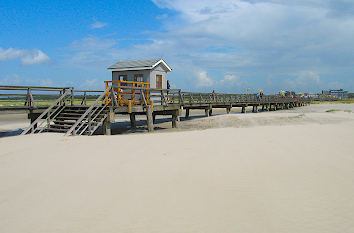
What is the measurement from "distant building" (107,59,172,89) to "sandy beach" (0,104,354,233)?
1151cm

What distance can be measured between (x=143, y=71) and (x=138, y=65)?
26.2 inches

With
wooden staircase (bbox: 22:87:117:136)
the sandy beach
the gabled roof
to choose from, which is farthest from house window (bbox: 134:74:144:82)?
the sandy beach

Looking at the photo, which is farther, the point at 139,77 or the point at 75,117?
the point at 139,77

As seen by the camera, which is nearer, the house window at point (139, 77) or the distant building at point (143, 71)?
the distant building at point (143, 71)

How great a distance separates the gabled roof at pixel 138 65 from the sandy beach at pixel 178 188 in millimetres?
11610

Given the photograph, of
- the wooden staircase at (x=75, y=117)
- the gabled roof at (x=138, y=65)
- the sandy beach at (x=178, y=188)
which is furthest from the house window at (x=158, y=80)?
the sandy beach at (x=178, y=188)

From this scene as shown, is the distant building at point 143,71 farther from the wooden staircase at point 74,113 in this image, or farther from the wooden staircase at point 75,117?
the wooden staircase at point 75,117

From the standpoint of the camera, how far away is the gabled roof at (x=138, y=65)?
17.7m

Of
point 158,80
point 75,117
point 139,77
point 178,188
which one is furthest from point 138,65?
point 178,188

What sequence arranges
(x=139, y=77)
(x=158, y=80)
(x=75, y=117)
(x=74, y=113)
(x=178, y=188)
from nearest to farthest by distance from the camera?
1. (x=178, y=188)
2. (x=75, y=117)
3. (x=74, y=113)
4. (x=139, y=77)
5. (x=158, y=80)

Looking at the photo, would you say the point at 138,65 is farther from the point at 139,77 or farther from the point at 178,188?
the point at 178,188

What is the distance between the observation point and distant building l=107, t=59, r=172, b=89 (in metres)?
17.8

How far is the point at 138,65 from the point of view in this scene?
713 inches

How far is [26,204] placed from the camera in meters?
3.57
